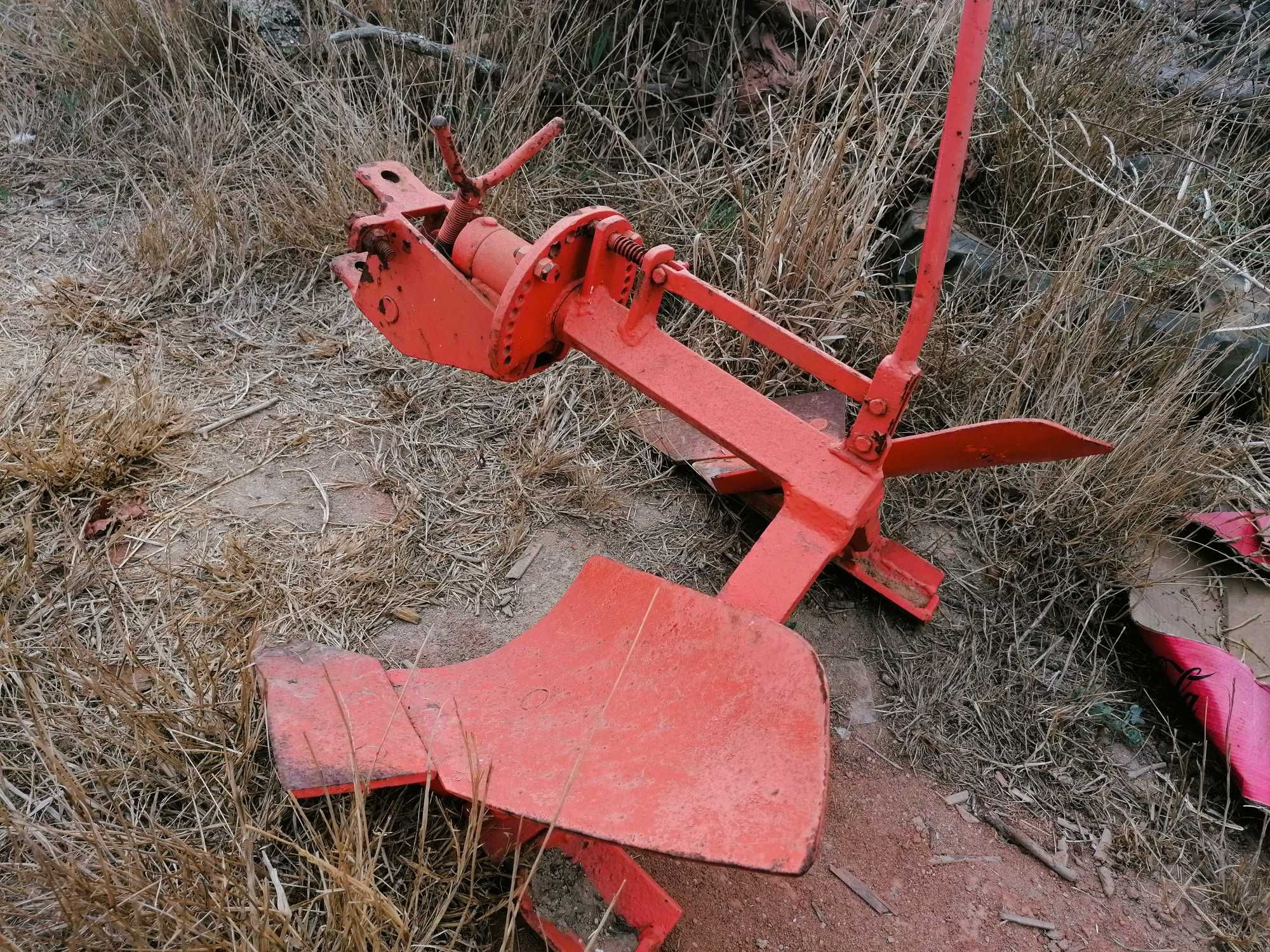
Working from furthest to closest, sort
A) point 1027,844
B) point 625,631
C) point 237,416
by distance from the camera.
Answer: point 237,416 → point 1027,844 → point 625,631

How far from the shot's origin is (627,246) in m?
1.76

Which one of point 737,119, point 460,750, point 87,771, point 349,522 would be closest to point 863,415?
point 460,750

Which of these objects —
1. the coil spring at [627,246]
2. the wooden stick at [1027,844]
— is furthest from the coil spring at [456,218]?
the wooden stick at [1027,844]

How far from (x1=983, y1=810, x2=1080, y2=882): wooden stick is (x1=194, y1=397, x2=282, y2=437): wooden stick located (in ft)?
7.09

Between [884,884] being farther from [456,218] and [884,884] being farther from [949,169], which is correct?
[456,218]

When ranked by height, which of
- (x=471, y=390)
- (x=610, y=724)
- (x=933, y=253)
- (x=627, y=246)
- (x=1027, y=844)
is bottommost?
(x=471, y=390)

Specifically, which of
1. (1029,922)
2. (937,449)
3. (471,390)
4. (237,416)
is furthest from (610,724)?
(237,416)

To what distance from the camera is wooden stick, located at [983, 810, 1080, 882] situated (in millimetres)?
1792

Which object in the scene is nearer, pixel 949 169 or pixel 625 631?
pixel 949 169

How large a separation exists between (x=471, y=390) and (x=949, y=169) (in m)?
1.61

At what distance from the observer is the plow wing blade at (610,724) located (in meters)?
1.22

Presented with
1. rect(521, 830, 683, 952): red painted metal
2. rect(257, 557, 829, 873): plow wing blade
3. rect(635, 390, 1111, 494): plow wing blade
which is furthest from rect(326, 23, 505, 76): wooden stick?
rect(521, 830, 683, 952): red painted metal

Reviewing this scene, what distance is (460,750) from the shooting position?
1465mm

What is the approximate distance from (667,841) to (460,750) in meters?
0.45
